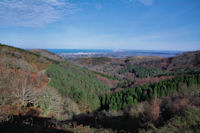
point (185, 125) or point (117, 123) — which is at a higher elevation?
point (185, 125)

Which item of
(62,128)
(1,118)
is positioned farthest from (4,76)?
(62,128)

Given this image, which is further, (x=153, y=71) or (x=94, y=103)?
(x=153, y=71)

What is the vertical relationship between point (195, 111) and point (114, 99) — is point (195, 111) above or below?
above

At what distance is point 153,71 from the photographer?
117 metres

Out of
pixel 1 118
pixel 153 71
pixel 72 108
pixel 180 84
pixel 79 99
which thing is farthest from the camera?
pixel 153 71

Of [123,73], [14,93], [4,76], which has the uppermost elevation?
[4,76]

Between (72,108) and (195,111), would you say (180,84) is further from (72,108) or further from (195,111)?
(72,108)

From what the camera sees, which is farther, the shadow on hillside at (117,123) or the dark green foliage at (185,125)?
the shadow on hillside at (117,123)

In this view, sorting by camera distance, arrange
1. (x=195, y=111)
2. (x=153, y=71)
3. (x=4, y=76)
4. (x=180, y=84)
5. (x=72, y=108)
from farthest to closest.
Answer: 1. (x=153, y=71)
2. (x=180, y=84)
3. (x=72, y=108)
4. (x=4, y=76)
5. (x=195, y=111)

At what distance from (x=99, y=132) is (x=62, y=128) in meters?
2.11

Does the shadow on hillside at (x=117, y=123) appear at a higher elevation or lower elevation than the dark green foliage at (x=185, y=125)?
lower

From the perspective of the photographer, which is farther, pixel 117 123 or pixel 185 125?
pixel 117 123

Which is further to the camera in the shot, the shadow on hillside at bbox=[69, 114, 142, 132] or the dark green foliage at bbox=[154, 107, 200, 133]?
the shadow on hillside at bbox=[69, 114, 142, 132]

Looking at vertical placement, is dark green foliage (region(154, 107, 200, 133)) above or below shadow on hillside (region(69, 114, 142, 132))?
above
